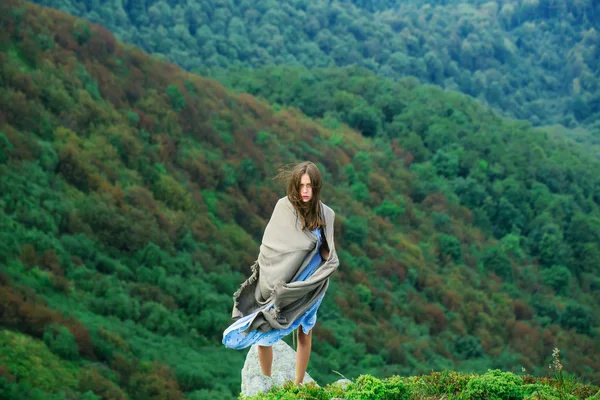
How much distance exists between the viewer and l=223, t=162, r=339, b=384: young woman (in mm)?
6391

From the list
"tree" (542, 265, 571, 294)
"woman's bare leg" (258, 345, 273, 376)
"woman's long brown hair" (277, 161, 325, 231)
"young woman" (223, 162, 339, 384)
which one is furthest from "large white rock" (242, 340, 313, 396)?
"tree" (542, 265, 571, 294)

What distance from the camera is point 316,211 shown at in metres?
6.48

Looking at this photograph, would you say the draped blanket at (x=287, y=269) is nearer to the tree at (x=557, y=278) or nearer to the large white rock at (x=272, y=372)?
the large white rock at (x=272, y=372)

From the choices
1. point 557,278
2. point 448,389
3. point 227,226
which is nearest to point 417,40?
point 557,278

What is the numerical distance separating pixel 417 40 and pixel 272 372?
281ft

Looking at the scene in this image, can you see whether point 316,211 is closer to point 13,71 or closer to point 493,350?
point 13,71

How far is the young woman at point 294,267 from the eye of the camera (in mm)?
6391

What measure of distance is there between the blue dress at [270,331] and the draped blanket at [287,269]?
4cm

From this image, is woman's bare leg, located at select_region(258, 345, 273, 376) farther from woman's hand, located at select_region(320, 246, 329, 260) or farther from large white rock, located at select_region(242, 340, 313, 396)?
woman's hand, located at select_region(320, 246, 329, 260)

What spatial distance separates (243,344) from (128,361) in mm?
14770

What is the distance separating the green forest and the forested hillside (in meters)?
7.17

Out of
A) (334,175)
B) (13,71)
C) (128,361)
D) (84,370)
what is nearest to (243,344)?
(84,370)

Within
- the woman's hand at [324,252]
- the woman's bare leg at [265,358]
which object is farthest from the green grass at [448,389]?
the woman's hand at [324,252]

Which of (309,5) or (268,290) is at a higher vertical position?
(309,5)
